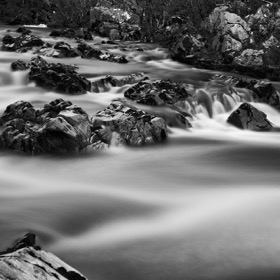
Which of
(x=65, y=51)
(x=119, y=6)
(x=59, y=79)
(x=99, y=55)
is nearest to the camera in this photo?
(x=59, y=79)

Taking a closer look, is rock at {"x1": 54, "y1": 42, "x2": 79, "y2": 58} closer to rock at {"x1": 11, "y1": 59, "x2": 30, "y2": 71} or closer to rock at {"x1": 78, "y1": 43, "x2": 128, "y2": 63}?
rock at {"x1": 78, "y1": 43, "x2": 128, "y2": 63}

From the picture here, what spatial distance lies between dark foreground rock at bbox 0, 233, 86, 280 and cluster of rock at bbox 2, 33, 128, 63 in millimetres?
15426

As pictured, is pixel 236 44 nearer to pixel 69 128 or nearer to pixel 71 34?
pixel 71 34

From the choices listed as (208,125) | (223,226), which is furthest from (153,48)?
(223,226)

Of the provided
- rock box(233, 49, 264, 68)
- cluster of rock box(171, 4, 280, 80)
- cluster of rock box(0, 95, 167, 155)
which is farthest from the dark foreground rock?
rock box(233, 49, 264, 68)

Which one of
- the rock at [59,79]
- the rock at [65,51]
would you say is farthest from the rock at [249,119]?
the rock at [65,51]

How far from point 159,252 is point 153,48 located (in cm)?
1827

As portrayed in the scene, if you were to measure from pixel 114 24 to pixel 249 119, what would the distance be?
58.6 feet

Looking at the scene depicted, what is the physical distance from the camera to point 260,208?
602 cm

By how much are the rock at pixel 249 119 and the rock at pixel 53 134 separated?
4.07 m

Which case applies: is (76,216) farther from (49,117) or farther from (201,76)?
(201,76)

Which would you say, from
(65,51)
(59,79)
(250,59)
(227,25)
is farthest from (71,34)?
(59,79)

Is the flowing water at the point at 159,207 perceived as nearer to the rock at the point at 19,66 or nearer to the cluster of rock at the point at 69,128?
the cluster of rock at the point at 69,128

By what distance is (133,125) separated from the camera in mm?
9000
